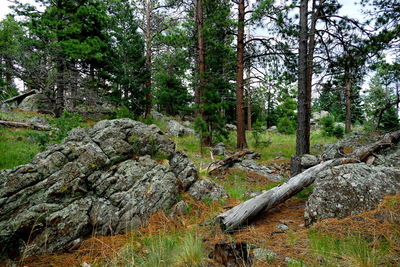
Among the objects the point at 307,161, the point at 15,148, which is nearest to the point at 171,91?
the point at 15,148

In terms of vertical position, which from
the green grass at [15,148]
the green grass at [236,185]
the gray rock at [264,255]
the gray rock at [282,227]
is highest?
the green grass at [15,148]

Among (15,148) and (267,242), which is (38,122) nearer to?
(15,148)

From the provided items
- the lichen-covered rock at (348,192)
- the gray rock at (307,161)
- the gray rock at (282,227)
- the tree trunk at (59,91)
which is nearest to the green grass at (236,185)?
the gray rock at (282,227)

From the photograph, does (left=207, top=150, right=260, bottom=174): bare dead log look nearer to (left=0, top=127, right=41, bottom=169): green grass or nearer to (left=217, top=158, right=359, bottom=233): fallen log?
(left=217, top=158, right=359, bottom=233): fallen log

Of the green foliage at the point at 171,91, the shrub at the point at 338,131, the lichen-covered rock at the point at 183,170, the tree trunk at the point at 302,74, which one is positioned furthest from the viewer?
the green foliage at the point at 171,91

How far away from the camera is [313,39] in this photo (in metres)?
9.22

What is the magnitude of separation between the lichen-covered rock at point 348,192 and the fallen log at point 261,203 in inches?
28.9

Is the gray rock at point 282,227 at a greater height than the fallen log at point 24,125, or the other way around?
the fallen log at point 24,125

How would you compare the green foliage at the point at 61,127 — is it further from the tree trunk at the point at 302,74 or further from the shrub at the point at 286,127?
the shrub at the point at 286,127

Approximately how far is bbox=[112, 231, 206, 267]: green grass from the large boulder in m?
0.73

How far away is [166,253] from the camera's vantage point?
2.66 m

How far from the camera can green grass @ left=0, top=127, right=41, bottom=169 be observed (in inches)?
218

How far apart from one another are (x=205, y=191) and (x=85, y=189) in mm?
2660

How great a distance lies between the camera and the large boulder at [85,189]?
304cm
